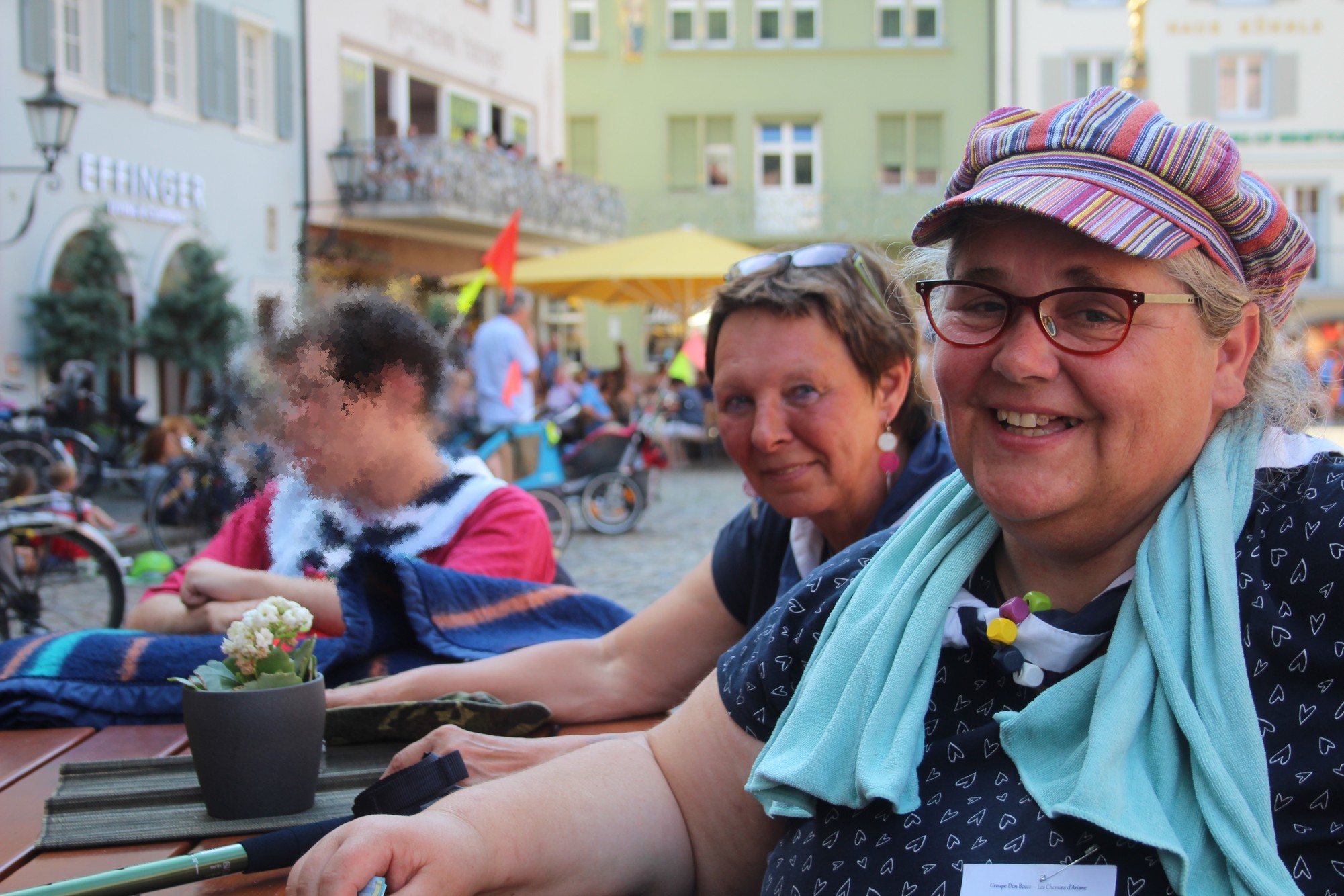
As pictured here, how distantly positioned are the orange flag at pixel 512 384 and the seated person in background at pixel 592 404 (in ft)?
7.19

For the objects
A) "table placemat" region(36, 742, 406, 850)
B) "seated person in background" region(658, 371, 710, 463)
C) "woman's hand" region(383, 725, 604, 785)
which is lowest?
"seated person in background" region(658, 371, 710, 463)

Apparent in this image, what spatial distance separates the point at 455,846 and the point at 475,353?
28.5 feet

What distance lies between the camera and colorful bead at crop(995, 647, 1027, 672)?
1.33 metres

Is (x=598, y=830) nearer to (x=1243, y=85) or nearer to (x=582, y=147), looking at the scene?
(x=582, y=147)

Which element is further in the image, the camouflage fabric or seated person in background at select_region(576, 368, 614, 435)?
seated person in background at select_region(576, 368, 614, 435)

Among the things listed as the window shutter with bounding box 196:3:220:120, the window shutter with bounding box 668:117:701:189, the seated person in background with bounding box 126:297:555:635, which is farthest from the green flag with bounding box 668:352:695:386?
the window shutter with bounding box 668:117:701:189

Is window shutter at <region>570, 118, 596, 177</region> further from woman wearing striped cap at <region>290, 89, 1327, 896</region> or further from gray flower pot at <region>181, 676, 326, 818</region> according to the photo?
woman wearing striped cap at <region>290, 89, 1327, 896</region>

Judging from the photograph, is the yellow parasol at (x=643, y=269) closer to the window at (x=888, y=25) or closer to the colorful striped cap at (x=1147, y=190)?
the colorful striped cap at (x=1147, y=190)

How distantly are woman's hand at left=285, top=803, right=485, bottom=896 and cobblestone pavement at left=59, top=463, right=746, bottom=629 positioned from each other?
5217mm

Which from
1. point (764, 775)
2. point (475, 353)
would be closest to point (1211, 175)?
point (764, 775)

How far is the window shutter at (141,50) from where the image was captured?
42.7 feet

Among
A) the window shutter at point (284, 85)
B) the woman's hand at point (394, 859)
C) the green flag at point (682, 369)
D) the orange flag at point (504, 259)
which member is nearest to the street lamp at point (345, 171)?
the window shutter at point (284, 85)

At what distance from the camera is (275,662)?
1.62 metres

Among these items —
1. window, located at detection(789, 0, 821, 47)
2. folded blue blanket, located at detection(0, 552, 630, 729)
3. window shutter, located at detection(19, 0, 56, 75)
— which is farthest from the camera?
window, located at detection(789, 0, 821, 47)
